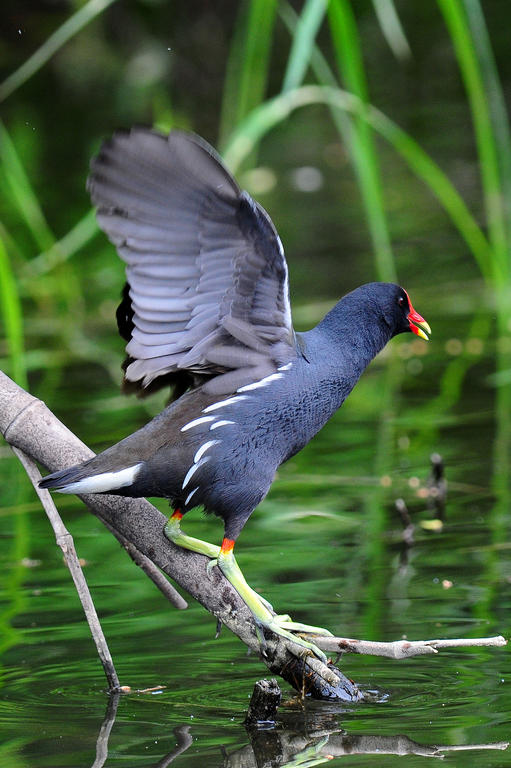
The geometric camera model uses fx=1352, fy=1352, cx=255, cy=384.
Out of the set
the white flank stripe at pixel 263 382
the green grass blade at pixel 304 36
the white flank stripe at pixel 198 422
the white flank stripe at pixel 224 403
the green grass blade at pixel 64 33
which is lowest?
the white flank stripe at pixel 198 422

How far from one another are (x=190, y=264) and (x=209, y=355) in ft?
0.81

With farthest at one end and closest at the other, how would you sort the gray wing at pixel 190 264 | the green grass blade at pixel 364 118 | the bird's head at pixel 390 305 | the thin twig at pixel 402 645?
the green grass blade at pixel 364 118 < the bird's head at pixel 390 305 < the gray wing at pixel 190 264 < the thin twig at pixel 402 645

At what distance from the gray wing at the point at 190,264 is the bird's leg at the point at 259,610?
1.45 feet

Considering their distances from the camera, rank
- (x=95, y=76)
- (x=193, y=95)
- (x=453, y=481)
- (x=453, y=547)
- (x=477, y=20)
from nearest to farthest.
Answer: (x=477, y=20), (x=453, y=547), (x=453, y=481), (x=193, y=95), (x=95, y=76)

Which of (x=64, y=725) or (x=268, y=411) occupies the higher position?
(x=268, y=411)

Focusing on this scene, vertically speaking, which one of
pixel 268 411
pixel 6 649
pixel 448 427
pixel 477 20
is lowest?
pixel 448 427

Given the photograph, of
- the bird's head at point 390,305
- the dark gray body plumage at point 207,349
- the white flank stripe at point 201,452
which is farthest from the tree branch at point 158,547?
the bird's head at point 390,305

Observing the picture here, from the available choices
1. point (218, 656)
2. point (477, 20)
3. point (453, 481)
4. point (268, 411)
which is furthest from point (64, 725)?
point (453, 481)

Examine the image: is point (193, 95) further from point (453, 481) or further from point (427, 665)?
point (427, 665)

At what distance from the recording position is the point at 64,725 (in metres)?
3.37

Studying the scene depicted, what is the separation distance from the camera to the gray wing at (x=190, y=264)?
3.23 m

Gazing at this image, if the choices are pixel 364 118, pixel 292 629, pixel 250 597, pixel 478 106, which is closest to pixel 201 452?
pixel 250 597

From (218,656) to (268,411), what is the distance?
0.80 meters

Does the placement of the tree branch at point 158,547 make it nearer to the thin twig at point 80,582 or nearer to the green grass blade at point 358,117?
the thin twig at point 80,582
